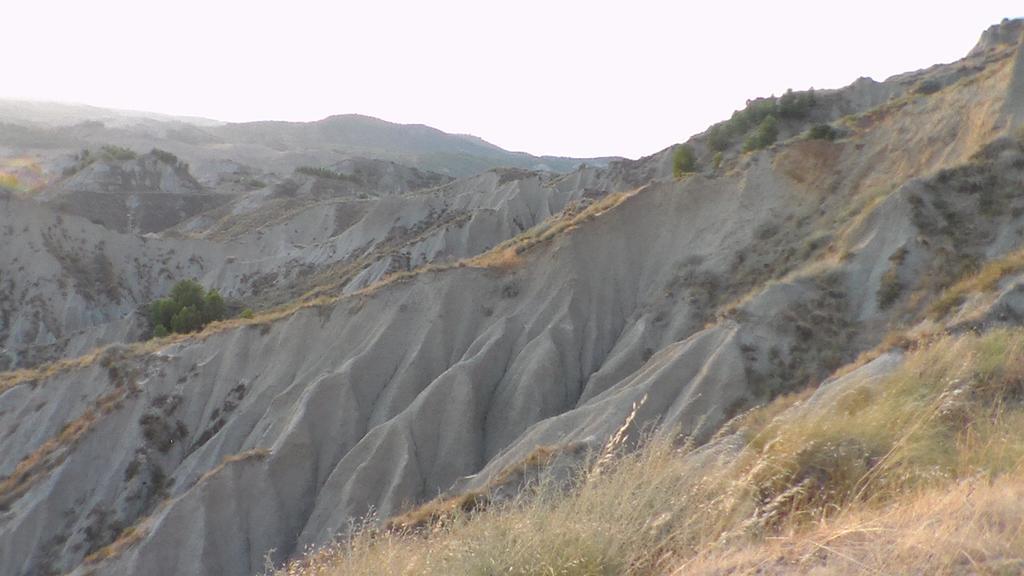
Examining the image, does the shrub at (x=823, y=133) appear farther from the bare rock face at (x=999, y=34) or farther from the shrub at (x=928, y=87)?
the bare rock face at (x=999, y=34)

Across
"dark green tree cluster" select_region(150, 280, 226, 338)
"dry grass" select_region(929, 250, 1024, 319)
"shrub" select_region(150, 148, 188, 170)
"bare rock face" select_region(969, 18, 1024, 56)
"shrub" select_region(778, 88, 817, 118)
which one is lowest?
"dark green tree cluster" select_region(150, 280, 226, 338)

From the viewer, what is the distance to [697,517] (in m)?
5.85

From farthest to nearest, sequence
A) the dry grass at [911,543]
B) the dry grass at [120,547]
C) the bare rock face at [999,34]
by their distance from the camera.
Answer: the bare rock face at [999,34] < the dry grass at [120,547] < the dry grass at [911,543]

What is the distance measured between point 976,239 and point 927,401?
1407cm

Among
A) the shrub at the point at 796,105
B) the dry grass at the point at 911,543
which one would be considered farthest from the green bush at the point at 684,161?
the dry grass at the point at 911,543

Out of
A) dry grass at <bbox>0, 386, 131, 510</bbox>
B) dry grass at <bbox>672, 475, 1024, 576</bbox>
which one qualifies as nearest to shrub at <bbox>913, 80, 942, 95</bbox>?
dry grass at <bbox>0, 386, 131, 510</bbox>

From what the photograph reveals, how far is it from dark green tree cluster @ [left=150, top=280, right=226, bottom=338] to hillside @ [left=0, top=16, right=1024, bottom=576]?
11.4 metres

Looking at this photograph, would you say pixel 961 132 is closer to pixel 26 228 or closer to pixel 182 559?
pixel 182 559

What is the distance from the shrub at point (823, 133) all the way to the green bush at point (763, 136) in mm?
16820

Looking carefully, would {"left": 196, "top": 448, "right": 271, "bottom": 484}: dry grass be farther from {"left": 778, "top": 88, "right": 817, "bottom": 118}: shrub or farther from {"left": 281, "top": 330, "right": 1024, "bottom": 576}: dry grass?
{"left": 778, "top": 88, "right": 817, "bottom": 118}: shrub

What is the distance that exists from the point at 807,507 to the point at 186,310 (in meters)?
46.8

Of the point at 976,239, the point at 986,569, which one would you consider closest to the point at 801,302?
the point at 976,239

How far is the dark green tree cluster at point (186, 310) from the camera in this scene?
47.8 m

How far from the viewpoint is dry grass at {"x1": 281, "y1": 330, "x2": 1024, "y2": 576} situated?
16.1ft
